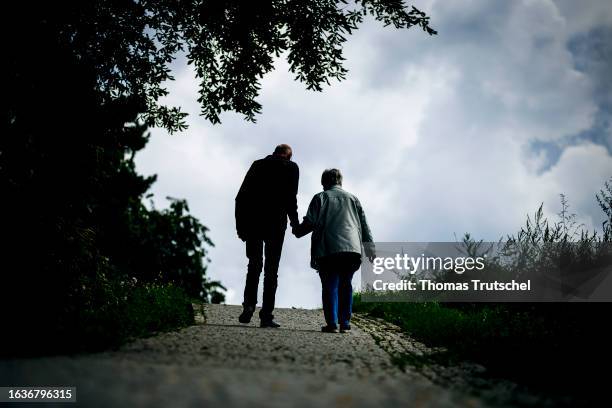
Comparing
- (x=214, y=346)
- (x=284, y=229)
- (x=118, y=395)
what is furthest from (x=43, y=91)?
(x=118, y=395)

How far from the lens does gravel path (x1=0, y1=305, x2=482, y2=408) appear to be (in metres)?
3.07

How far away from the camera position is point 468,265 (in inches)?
381

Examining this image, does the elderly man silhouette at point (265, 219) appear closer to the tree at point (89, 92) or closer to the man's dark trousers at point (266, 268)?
the man's dark trousers at point (266, 268)

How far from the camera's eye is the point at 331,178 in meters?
8.05

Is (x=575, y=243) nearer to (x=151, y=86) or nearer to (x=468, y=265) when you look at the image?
(x=468, y=265)

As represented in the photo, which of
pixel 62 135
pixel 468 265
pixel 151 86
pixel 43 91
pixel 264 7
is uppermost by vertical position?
pixel 264 7

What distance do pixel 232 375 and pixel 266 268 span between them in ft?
12.4

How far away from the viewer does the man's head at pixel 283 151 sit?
778cm

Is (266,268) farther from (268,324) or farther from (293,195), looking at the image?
(293,195)

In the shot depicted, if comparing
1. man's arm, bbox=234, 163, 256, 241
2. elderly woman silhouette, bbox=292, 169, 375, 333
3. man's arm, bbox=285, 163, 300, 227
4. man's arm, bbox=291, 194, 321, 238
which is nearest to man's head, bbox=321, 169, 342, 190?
elderly woman silhouette, bbox=292, 169, 375, 333

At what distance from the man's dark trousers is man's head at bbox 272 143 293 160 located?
1030mm

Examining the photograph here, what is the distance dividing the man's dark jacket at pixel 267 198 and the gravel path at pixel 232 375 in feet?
6.69

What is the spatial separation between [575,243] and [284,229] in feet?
13.5

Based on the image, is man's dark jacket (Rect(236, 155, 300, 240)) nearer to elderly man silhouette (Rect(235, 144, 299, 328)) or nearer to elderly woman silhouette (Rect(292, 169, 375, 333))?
elderly man silhouette (Rect(235, 144, 299, 328))
